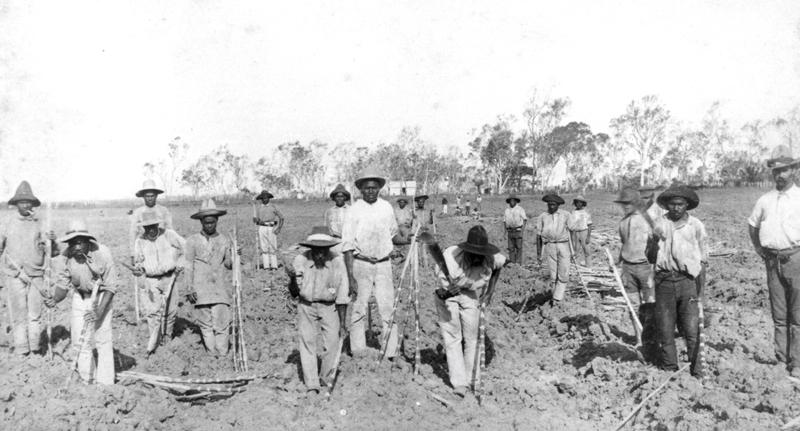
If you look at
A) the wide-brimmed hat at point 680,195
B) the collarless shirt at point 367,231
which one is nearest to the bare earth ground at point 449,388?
the collarless shirt at point 367,231

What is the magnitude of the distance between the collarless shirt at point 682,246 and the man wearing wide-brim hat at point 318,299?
3383 mm

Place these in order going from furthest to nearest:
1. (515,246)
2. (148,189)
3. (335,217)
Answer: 1. (515,246)
2. (335,217)
3. (148,189)

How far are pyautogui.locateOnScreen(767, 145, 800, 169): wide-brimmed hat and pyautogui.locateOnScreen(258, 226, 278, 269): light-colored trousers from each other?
9.47 metres

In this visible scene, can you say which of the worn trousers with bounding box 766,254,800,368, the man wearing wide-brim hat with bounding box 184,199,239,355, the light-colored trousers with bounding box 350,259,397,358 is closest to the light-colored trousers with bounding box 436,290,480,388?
the light-colored trousers with bounding box 350,259,397,358

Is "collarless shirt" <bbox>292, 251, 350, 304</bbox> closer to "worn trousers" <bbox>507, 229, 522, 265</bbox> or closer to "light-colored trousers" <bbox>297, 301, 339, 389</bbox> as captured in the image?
"light-colored trousers" <bbox>297, 301, 339, 389</bbox>

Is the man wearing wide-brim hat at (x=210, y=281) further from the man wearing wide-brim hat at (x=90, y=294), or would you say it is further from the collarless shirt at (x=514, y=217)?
the collarless shirt at (x=514, y=217)

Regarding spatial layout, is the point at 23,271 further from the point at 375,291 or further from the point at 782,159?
the point at 782,159

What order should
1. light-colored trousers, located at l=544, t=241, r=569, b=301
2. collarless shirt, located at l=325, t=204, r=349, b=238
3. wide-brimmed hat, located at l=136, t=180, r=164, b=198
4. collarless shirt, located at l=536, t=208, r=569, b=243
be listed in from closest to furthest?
wide-brimmed hat, located at l=136, t=180, r=164, b=198, light-colored trousers, located at l=544, t=241, r=569, b=301, collarless shirt, located at l=536, t=208, r=569, b=243, collarless shirt, located at l=325, t=204, r=349, b=238

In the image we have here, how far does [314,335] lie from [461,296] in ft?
5.24

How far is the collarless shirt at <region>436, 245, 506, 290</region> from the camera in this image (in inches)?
208

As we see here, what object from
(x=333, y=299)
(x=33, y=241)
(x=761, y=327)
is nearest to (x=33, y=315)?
(x=33, y=241)

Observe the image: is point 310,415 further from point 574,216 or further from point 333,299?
point 574,216

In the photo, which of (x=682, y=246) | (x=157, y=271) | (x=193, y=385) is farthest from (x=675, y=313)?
(x=157, y=271)

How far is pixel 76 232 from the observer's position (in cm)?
517
